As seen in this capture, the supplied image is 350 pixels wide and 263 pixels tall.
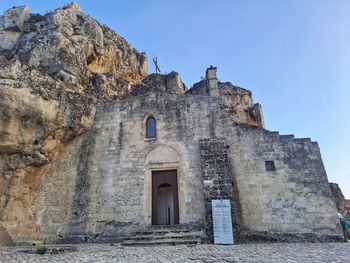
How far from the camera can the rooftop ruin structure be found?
9469 mm

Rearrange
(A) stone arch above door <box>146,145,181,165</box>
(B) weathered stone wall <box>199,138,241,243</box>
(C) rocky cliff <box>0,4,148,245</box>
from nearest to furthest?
(B) weathered stone wall <box>199,138,241,243</box> → (C) rocky cliff <box>0,4,148,245</box> → (A) stone arch above door <box>146,145,181,165</box>

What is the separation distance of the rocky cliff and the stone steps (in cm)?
415

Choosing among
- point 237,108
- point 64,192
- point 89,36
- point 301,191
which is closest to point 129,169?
point 64,192

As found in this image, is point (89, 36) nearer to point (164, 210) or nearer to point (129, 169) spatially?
Result: point (129, 169)

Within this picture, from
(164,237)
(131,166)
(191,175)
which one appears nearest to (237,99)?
(191,175)

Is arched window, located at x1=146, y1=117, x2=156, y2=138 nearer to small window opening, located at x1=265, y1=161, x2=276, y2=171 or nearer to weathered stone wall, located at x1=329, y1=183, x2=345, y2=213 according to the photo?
small window opening, located at x1=265, y1=161, x2=276, y2=171

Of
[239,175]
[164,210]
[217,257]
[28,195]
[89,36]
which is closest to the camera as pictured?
[217,257]

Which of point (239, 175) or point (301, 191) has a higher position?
point (239, 175)

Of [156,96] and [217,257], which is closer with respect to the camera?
[217,257]

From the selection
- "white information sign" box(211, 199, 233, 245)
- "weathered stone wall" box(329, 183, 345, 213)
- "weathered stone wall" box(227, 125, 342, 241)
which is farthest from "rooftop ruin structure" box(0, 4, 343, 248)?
"weathered stone wall" box(329, 183, 345, 213)

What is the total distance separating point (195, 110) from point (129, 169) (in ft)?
13.5

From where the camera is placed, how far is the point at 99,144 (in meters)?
11.9

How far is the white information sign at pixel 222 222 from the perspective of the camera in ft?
28.4

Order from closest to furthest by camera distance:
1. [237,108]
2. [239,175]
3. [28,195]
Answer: [28,195]
[239,175]
[237,108]
